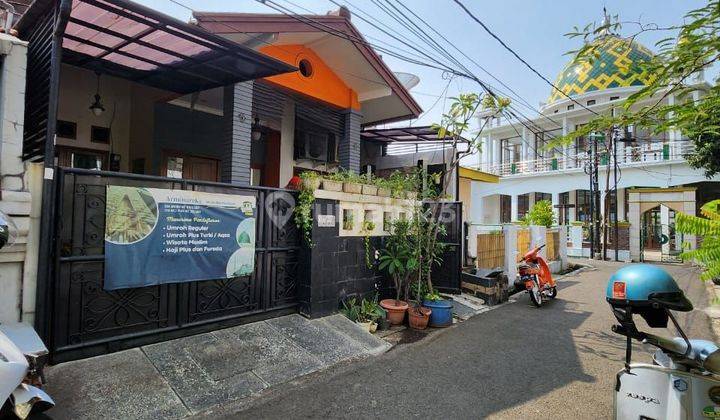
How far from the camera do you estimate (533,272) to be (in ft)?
26.7

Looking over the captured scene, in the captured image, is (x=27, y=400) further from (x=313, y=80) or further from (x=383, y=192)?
(x=313, y=80)

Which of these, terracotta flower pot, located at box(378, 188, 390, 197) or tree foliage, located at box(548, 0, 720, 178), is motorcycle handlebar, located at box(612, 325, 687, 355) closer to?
tree foliage, located at box(548, 0, 720, 178)

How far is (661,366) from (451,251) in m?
5.08

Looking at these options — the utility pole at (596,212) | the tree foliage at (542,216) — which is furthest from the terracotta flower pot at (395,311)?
the utility pole at (596,212)

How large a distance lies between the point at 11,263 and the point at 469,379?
181 inches

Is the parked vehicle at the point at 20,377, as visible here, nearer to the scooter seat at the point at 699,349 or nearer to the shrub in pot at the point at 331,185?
the shrub in pot at the point at 331,185

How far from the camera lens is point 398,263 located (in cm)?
623

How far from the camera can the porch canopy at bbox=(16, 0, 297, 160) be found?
3760 millimetres

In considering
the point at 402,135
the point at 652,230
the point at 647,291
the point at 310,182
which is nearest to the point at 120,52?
the point at 310,182

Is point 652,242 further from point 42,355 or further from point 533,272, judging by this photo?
point 42,355

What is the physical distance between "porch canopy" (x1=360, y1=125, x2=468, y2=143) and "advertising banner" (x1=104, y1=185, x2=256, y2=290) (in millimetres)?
7385

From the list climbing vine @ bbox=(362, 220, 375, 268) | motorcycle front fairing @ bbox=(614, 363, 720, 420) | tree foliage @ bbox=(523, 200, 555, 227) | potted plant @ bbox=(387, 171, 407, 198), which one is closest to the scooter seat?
motorcycle front fairing @ bbox=(614, 363, 720, 420)

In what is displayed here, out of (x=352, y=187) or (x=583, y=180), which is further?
(x=583, y=180)

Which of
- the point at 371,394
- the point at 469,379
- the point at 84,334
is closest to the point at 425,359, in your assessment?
the point at 469,379
